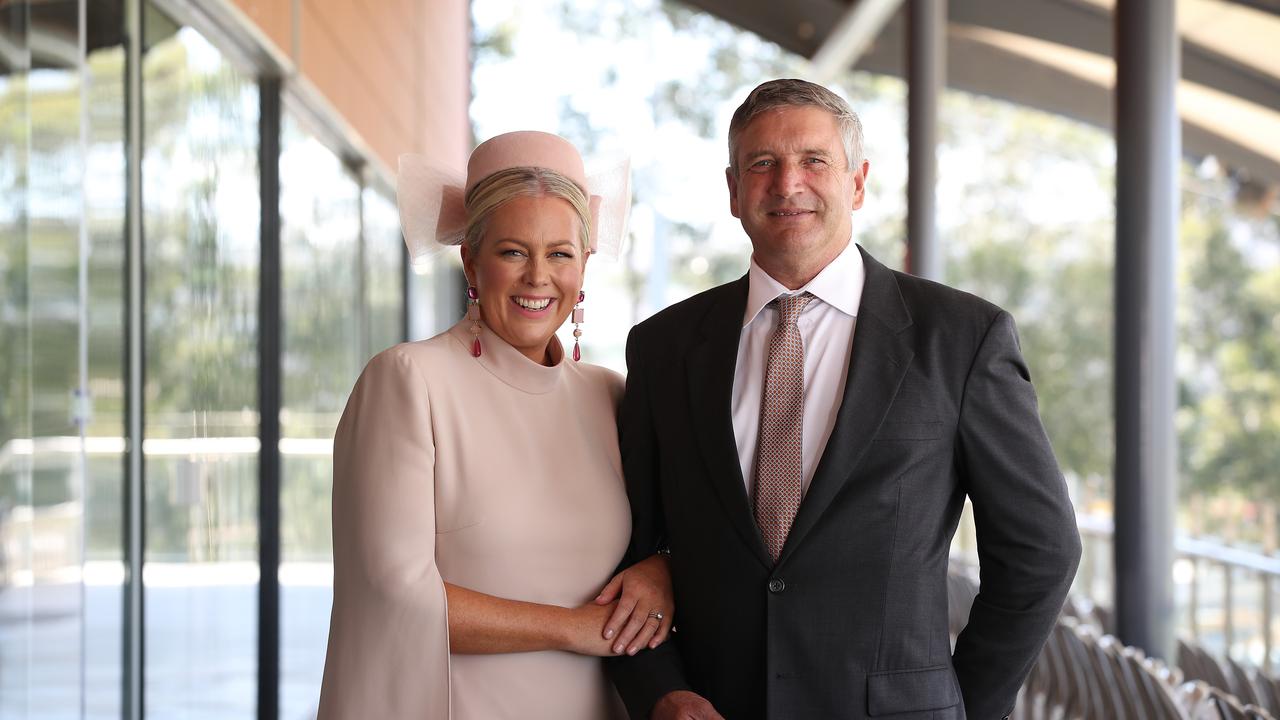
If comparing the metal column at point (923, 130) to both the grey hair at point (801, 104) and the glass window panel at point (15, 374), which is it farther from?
the glass window panel at point (15, 374)

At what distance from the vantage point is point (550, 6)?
13211 mm

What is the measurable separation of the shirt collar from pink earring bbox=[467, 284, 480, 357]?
450mm

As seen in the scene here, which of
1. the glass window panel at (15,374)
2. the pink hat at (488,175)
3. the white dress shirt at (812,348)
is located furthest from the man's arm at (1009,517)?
the glass window panel at (15,374)

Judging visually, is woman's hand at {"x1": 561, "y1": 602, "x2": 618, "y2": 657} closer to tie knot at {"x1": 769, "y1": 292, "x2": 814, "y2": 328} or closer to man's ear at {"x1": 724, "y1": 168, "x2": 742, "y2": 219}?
tie knot at {"x1": 769, "y1": 292, "x2": 814, "y2": 328}

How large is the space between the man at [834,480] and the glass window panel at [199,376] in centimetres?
170

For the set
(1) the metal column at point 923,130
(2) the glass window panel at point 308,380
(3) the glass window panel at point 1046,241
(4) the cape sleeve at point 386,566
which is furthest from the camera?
(3) the glass window panel at point 1046,241

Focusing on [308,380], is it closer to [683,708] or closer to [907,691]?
[683,708]

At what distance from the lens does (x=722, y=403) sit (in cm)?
200

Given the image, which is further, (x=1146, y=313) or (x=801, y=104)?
(x=1146, y=313)

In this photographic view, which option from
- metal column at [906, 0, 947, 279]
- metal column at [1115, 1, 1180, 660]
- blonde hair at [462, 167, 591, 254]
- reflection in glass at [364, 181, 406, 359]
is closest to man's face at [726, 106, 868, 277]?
blonde hair at [462, 167, 591, 254]

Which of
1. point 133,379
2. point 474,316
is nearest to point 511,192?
point 474,316

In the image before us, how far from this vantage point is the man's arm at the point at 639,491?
201 centimetres

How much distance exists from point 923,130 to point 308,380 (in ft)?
13.1

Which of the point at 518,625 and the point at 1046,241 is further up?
the point at 1046,241
